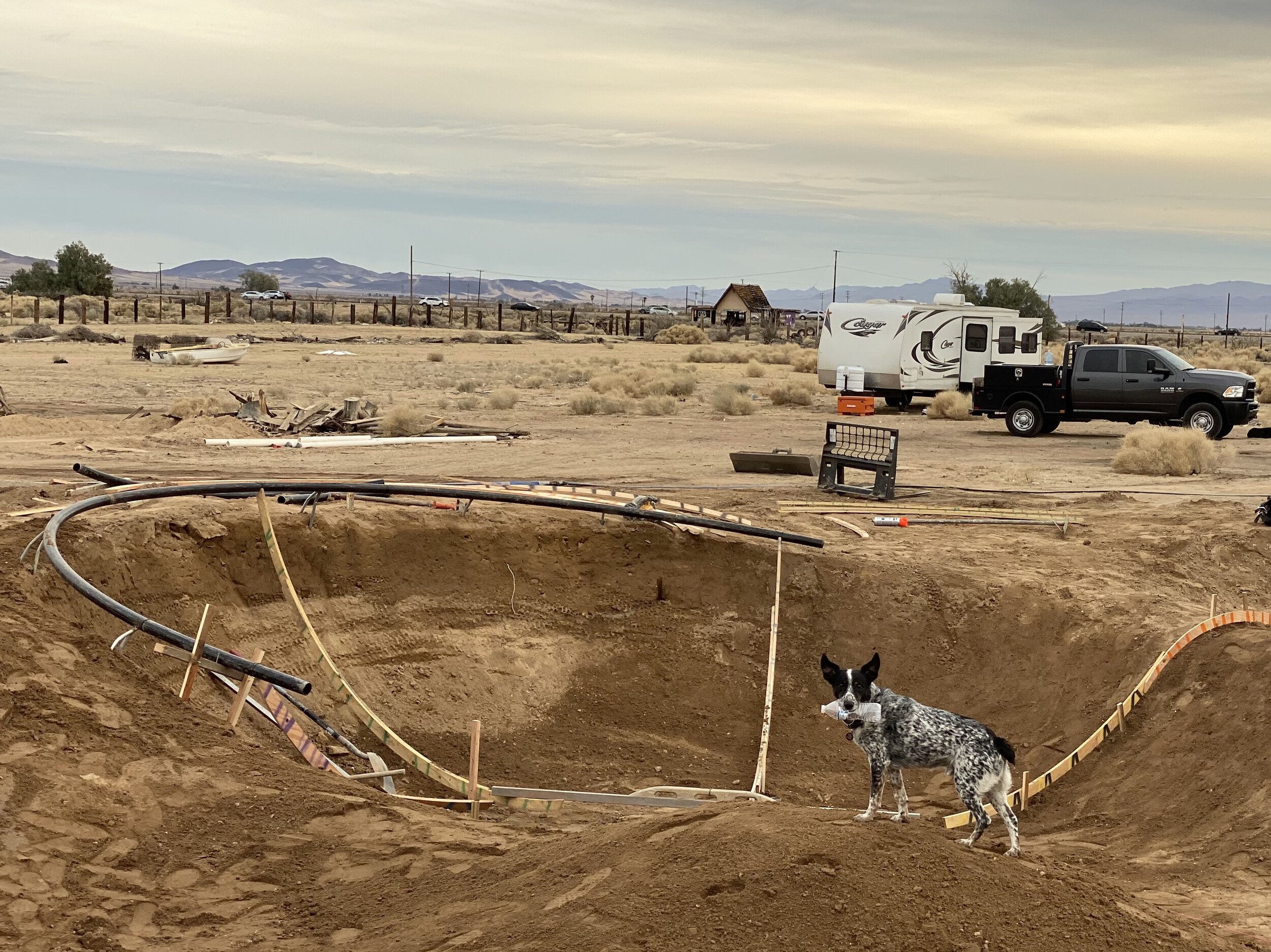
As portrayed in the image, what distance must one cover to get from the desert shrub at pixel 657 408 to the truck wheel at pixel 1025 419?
7915 mm

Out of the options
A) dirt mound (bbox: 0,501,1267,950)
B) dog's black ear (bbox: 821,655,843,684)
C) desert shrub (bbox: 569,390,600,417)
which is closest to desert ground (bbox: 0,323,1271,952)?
dirt mound (bbox: 0,501,1267,950)

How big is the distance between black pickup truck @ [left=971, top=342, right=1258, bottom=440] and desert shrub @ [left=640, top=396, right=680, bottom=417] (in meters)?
7.15

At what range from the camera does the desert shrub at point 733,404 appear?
32.1 m

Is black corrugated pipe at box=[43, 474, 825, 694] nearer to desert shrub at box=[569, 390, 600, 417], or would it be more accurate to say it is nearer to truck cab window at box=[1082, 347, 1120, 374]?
truck cab window at box=[1082, 347, 1120, 374]

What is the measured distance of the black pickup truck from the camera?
25891 millimetres

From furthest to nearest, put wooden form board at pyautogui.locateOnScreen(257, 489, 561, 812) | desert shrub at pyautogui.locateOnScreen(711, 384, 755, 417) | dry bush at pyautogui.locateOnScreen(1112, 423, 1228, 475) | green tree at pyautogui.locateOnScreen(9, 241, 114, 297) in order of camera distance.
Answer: green tree at pyautogui.locateOnScreen(9, 241, 114, 297) < desert shrub at pyautogui.locateOnScreen(711, 384, 755, 417) < dry bush at pyautogui.locateOnScreen(1112, 423, 1228, 475) < wooden form board at pyautogui.locateOnScreen(257, 489, 561, 812)

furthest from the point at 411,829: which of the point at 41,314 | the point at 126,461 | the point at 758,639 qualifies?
the point at 41,314

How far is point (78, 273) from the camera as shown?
3526 inches

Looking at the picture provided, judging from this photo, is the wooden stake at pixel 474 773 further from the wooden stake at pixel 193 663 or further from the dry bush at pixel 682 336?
the dry bush at pixel 682 336

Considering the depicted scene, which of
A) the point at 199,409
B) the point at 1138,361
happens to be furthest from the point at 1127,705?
the point at 199,409

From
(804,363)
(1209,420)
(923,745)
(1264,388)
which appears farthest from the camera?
(804,363)

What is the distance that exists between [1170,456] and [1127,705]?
41.6ft

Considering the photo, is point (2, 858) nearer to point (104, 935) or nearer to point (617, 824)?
point (104, 935)

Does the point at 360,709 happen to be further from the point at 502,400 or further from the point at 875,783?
the point at 502,400
